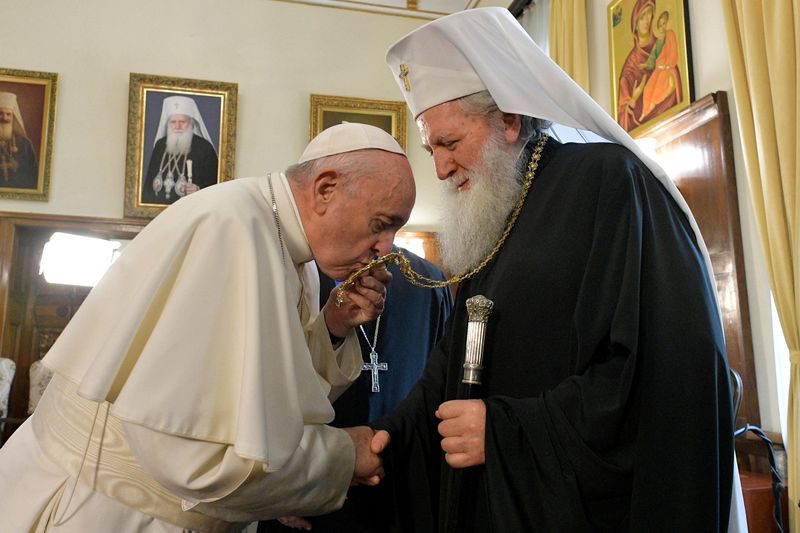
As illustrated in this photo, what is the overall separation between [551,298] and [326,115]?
20.8 ft

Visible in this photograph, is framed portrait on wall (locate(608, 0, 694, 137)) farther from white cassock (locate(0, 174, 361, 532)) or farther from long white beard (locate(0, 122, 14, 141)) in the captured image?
long white beard (locate(0, 122, 14, 141))

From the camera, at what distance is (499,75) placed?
2004 mm

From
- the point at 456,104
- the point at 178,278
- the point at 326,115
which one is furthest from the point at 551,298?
the point at 326,115

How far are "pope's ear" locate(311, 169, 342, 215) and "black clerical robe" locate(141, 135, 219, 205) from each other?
223 inches

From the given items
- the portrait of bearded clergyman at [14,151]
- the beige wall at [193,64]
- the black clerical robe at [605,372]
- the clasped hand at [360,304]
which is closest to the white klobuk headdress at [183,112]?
the beige wall at [193,64]

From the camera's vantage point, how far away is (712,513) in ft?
4.50

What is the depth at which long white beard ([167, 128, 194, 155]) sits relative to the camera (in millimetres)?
7332

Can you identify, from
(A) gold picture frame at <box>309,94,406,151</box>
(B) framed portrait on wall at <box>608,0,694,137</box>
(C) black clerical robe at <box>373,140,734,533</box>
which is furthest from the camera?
(A) gold picture frame at <box>309,94,406,151</box>

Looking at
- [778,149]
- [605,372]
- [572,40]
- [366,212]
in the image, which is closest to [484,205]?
[366,212]

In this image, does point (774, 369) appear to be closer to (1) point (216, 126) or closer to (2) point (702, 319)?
(2) point (702, 319)

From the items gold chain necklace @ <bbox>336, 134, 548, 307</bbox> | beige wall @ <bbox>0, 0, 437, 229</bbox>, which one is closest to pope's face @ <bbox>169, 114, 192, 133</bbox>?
beige wall @ <bbox>0, 0, 437, 229</bbox>

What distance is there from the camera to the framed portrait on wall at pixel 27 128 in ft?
23.0

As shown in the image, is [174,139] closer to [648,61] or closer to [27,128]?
[27,128]

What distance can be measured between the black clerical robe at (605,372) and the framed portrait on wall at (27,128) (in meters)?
6.62
